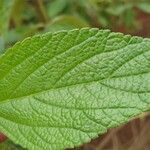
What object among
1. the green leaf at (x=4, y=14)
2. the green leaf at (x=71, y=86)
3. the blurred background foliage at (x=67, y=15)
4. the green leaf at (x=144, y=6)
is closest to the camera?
the green leaf at (x=71, y=86)

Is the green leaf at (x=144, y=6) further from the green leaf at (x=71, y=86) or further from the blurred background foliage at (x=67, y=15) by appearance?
the green leaf at (x=71, y=86)

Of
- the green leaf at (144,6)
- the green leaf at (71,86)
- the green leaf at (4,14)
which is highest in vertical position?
the green leaf at (4,14)

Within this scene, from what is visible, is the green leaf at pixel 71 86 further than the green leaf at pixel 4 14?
No

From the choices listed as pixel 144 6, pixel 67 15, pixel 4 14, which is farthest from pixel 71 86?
pixel 144 6

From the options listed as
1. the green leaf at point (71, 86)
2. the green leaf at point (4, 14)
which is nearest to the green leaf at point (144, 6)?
the green leaf at point (4, 14)

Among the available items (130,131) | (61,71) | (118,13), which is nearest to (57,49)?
(61,71)

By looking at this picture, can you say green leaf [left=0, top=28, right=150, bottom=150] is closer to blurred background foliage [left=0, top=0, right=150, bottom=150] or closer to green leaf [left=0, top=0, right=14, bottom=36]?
green leaf [left=0, top=0, right=14, bottom=36]
